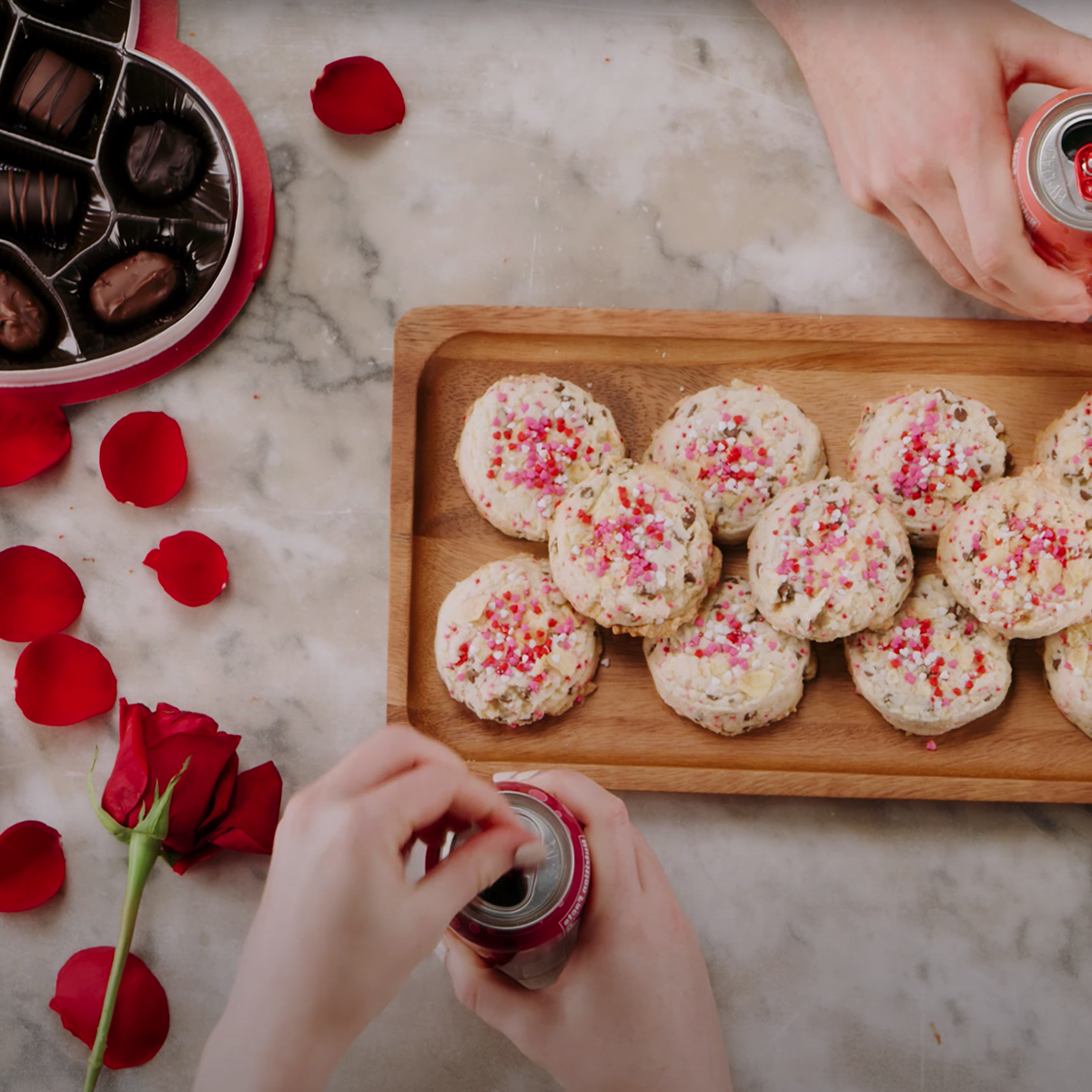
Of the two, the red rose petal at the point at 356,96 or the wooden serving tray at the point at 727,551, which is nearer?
the wooden serving tray at the point at 727,551

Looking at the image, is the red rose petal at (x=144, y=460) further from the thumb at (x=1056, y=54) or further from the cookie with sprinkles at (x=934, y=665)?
the thumb at (x=1056, y=54)

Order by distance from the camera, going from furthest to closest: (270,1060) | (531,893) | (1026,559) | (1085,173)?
(1026,559) < (1085,173) < (531,893) < (270,1060)

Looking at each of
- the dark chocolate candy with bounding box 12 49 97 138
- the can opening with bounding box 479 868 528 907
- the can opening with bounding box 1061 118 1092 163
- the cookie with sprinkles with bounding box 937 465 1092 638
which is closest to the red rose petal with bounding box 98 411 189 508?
the dark chocolate candy with bounding box 12 49 97 138

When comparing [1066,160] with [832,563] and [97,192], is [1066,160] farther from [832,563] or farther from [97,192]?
[97,192]

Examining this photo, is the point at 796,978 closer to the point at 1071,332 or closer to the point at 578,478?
the point at 578,478

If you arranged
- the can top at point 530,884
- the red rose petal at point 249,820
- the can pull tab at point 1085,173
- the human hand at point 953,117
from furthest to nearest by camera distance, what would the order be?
the red rose petal at point 249,820
the human hand at point 953,117
the can pull tab at point 1085,173
the can top at point 530,884

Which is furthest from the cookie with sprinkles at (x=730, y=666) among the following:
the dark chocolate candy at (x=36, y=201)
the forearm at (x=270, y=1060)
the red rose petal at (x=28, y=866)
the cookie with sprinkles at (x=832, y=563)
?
the dark chocolate candy at (x=36, y=201)

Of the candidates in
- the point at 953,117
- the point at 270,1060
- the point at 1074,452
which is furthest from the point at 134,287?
the point at 1074,452
